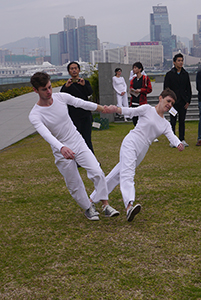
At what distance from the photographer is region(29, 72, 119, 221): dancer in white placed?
163 inches

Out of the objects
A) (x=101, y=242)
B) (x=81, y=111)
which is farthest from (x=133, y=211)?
(x=81, y=111)

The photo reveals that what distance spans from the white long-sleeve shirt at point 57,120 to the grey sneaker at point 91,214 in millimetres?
861

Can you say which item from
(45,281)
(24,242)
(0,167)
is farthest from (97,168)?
(0,167)

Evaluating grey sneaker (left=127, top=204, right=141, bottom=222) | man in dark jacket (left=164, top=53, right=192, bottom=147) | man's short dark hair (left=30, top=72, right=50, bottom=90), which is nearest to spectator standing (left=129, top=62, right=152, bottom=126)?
man in dark jacket (left=164, top=53, right=192, bottom=147)

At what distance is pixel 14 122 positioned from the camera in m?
14.1

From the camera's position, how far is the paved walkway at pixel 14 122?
1141cm

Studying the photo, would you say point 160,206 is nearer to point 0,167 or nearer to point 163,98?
point 163,98

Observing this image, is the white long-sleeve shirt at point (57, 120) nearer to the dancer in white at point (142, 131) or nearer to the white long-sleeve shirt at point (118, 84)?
the dancer in white at point (142, 131)

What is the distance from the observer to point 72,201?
5520mm

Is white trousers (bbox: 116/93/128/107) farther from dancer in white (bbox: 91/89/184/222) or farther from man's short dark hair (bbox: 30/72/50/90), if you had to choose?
man's short dark hair (bbox: 30/72/50/90)

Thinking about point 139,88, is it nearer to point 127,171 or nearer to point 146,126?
point 146,126

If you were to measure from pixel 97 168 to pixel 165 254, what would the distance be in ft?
4.21

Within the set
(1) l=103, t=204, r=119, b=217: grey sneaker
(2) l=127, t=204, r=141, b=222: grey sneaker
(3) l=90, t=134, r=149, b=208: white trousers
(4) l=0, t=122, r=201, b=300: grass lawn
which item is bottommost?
(4) l=0, t=122, r=201, b=300: grass lawn

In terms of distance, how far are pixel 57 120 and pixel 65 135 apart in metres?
0.21
